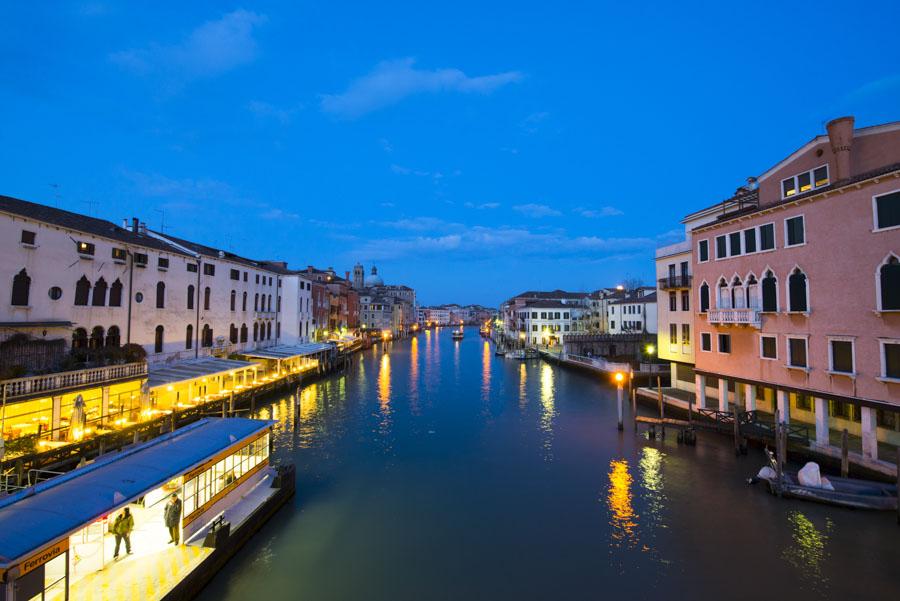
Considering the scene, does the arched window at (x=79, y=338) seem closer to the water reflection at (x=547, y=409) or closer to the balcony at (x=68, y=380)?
the balcony at (x=68, y=380)

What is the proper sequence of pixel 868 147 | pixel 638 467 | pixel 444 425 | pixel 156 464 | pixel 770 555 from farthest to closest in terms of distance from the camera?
pixel 444 425 → pixel 638 467 → pixel 868 147 → pixel 770 555 → pixel 156 464

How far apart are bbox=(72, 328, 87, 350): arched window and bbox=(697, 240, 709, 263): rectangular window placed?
36408 mm

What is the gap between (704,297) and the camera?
27188 mm

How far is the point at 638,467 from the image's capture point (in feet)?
71.4

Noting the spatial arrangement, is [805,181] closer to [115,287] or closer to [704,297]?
[704,297]

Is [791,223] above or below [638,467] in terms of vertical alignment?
above

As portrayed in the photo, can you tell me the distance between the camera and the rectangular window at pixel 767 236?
22.0 meters

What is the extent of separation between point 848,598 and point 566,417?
2177cm

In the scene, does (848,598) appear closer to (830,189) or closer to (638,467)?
(638,467)

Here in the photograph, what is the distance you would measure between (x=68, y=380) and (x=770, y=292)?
33707 mm

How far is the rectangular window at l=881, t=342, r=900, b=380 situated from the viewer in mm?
16531

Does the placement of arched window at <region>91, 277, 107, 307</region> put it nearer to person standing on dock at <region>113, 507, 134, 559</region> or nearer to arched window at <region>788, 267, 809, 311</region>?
person standing on dock at <region>113, 507, 134, 559</region>

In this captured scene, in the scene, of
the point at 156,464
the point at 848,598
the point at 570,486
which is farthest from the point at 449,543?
the point at 848,598

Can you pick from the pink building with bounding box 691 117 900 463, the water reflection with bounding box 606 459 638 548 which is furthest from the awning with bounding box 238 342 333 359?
the pink building with bounding box 691 117 900 463
